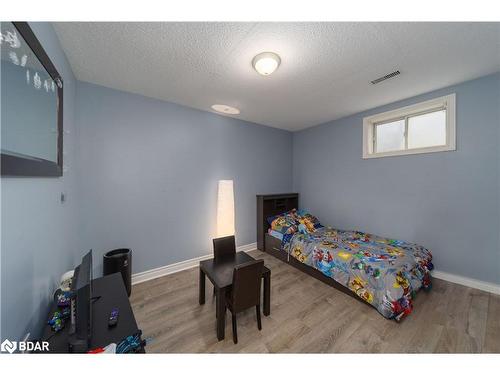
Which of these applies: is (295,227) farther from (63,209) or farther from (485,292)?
(63,209)

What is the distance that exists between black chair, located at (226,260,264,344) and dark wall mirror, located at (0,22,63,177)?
56.7 inches

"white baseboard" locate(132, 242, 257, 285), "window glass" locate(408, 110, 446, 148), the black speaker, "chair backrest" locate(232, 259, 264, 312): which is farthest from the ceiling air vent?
the black speaker

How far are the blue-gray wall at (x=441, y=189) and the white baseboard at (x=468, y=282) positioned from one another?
0.19 ft

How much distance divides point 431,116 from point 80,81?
4.72 m

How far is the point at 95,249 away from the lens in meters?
2.21

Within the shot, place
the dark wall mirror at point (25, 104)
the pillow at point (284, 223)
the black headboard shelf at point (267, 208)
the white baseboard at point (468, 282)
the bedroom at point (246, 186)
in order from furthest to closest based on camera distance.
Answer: the black headboard shelf at point (267, 208) < the pillow at point (284, 223) < the white baseboard at point (468, 282) < the bedroom at point (246, 186) < the dark wall mirror at point (25, 104)

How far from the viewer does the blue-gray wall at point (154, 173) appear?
7.22 ft

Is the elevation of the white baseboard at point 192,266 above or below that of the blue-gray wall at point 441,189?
below

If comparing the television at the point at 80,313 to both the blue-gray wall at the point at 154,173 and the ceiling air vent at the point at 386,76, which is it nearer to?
the blue-gray wall at the point at 154,173

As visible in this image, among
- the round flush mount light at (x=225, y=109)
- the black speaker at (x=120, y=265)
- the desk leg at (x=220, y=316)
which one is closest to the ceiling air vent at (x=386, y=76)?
the round flush mount light at (x=225, y=109)

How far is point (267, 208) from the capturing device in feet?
12.1

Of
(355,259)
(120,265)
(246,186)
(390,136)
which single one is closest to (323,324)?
(355,259)

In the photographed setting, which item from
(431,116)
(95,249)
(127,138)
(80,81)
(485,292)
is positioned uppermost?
(80,81)
